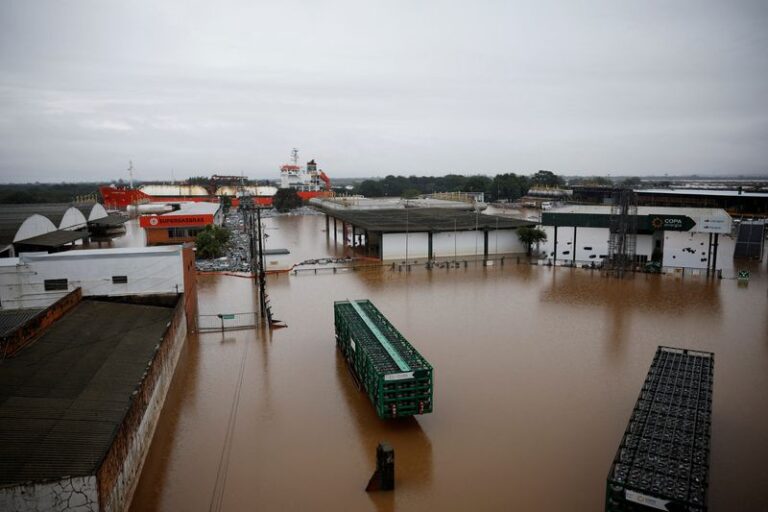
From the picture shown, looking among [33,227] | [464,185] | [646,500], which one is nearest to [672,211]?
[646,500]

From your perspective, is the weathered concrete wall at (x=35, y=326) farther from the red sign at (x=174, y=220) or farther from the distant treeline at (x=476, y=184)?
the distant treeline at (x=476, y=184)

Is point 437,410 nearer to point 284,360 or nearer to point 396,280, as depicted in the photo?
point 284,360

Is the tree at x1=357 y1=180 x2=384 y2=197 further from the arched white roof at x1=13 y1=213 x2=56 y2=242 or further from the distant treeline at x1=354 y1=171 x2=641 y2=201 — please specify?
the arched white roof at x1=13 y1=213 x2=56 y2=242

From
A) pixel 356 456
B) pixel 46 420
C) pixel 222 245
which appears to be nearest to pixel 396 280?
pixel 222 245

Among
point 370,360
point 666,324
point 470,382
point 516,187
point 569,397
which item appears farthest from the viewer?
point 516,187

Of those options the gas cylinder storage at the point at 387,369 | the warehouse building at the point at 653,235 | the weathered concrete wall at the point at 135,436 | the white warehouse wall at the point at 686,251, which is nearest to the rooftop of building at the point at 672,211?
the warehouse building at the point at 653,235

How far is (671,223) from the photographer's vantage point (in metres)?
22.9

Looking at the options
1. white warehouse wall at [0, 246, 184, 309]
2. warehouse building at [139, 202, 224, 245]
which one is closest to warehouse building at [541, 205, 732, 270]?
white warehouse wall at [0, 246, 184, 309]

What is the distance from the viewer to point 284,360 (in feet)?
39.7

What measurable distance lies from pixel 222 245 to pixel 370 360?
22325 millimetres

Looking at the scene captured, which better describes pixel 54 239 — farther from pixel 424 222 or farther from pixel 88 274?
pixel 424 222

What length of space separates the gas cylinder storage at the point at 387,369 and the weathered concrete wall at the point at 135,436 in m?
3.49

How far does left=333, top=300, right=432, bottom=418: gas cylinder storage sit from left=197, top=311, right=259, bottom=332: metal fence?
15.1ft

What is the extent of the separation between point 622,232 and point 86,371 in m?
20.0
